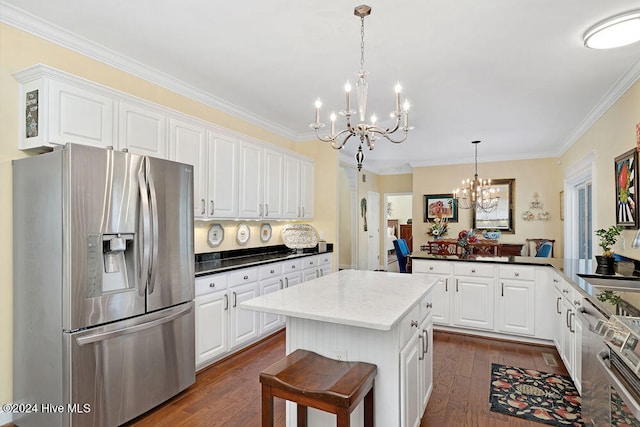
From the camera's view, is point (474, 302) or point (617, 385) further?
point (474, 302)

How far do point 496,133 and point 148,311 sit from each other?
5.23 metres

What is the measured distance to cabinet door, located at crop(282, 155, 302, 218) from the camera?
15.2ft

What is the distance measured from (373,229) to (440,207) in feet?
6.17

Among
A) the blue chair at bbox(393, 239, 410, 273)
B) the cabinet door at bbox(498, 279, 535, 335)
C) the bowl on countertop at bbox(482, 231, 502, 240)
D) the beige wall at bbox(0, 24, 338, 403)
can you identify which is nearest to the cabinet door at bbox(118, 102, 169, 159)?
the beige wall at bbox(0, 24, 338, 403)

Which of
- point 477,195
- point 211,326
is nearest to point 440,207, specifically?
point 477,195

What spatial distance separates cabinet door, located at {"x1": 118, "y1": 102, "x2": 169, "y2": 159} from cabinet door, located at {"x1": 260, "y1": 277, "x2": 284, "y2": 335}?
1689 mm

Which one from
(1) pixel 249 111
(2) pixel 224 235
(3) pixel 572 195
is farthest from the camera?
(3) pixel 572 195

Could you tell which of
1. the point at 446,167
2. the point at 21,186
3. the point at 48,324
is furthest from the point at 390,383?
the point at 446,167

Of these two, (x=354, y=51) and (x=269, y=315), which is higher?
(x=354, y=51)

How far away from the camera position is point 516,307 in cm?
380

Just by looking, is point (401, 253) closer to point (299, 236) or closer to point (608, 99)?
point (299, 236)

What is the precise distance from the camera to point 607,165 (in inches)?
147

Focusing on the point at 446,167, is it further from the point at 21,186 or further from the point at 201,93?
the point at 21,186

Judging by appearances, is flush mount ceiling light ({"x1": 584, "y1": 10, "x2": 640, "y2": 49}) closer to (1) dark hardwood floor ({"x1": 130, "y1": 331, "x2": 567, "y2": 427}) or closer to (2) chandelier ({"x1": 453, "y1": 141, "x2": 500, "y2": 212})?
(1) dark hardwood floor ({"x1": 130, "y1": 331, "x2": 567, "y2": 427})
